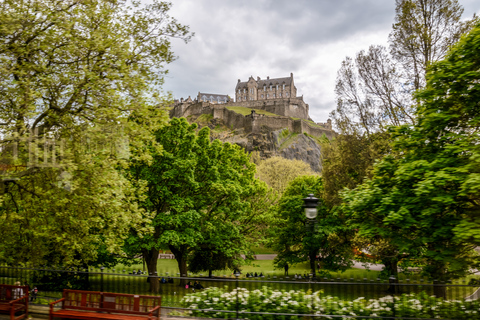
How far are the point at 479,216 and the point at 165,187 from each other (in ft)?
47.8

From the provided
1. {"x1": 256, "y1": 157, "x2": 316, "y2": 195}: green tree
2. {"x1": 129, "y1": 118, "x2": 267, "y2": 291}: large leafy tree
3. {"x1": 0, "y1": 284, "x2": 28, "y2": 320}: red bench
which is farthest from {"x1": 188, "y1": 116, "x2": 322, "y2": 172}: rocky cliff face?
{"x1": 0, "y1": 284, "x2": 28, "y2": 320}: red bench

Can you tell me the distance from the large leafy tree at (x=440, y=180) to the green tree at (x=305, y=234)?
14163mm

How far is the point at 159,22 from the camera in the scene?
39.7 feet

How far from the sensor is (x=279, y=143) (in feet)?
320

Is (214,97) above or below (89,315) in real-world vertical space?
above

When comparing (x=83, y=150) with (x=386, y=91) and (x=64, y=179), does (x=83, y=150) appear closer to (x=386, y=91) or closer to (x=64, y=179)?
(x=64, y=179)

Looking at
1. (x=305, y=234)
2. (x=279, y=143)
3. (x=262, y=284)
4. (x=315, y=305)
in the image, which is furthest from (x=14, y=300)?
(x=279, y=143)

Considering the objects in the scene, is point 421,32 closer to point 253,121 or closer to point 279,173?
point 279,173

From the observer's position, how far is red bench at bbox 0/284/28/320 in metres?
8.30

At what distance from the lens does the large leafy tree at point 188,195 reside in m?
18.3

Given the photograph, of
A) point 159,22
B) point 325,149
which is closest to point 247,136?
point 325,149

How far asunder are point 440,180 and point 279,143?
90920 millimetres

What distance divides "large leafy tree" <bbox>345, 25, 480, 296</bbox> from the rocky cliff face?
79.0m

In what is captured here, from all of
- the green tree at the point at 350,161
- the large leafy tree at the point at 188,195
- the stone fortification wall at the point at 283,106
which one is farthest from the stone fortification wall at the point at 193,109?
the green tree at the point at 350,161
